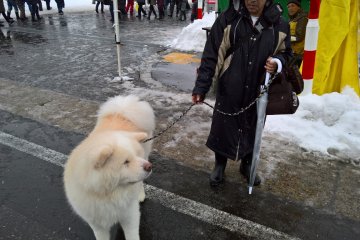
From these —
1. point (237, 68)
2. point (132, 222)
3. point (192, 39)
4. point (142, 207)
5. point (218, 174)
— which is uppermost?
point (237, 68)

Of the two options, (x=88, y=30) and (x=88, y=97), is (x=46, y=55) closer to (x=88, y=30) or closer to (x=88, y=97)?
(x=88, y=97)

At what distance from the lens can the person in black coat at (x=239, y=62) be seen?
9.40ft

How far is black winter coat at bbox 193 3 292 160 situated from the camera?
2895mm

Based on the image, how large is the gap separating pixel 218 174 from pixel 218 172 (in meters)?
0.02

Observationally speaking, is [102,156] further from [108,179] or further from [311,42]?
[311,42]

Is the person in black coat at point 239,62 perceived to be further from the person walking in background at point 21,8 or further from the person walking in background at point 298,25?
the person walking in background at point 21,8

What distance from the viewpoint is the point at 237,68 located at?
118 inches

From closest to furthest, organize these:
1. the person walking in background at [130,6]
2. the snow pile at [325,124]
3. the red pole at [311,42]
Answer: the snow pile at [325,124], the red pole at [311,42], the person walking in background at [130,6]

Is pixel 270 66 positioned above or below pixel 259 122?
above

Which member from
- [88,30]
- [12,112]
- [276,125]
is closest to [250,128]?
[276,125]

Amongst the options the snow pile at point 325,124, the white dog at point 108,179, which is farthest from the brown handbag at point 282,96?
the snow pile at point 325,124

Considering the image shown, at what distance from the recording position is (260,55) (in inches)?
115

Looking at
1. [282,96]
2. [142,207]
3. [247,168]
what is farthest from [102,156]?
[247,168]

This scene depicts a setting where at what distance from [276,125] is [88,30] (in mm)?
10897
